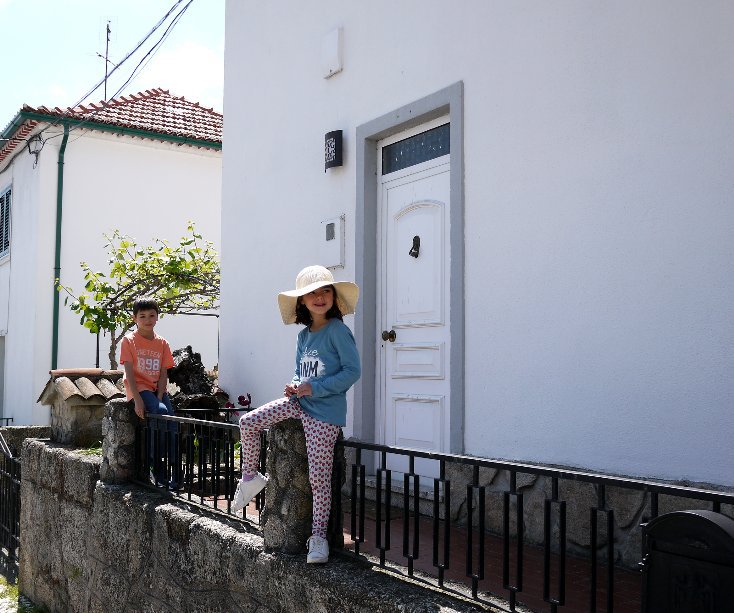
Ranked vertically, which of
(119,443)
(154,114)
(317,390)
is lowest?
(119,443)

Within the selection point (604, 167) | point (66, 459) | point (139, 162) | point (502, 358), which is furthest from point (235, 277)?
point (139, 162)

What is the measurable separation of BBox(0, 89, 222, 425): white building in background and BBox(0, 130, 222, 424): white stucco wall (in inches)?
0.6

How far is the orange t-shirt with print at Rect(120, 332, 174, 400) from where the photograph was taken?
5.82 m

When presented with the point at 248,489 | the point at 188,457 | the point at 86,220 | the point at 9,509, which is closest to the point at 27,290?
the point at 86,220

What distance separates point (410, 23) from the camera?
5.71 m

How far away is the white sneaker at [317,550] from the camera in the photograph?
3672mm

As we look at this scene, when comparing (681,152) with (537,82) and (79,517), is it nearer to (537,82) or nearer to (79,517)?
(537,82)

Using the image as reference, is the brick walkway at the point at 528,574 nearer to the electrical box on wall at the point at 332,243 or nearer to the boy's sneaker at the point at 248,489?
the boy's sneaker at the point at 248,489

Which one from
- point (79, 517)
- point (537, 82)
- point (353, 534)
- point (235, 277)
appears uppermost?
point (537, 82)

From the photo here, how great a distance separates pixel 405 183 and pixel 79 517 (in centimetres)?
345

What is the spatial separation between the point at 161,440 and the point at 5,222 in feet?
36.2

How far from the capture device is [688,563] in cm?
217

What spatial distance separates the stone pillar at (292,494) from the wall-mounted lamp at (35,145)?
1049 centimetres

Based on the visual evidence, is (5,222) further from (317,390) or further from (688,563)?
(688,563)
